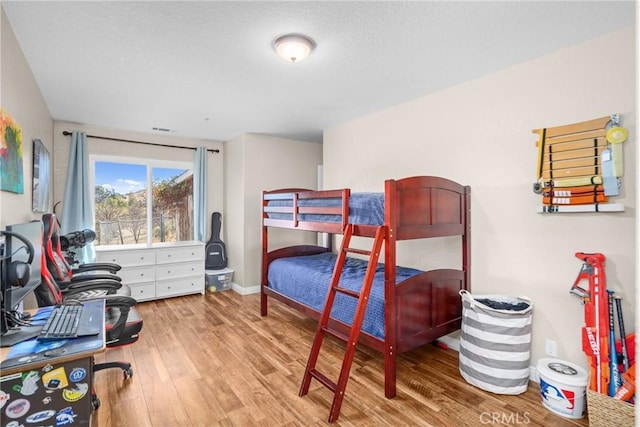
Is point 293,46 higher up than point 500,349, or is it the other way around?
point 293,46

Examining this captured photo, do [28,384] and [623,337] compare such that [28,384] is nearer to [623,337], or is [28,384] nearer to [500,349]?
[500,349]

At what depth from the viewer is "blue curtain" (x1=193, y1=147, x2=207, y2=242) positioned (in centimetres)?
483

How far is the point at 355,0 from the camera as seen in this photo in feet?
5.49

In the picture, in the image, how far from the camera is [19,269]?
1.42m

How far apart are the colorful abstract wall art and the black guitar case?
9.39 ft

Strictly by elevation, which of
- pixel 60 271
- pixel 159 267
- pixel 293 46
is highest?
pixel 293 46

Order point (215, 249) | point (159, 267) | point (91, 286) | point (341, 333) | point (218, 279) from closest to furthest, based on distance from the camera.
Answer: point (91, 286), point (341, 333), point (159, 267), point (218, 279), point (215, 249)

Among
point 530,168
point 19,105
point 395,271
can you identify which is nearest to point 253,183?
point 19,105

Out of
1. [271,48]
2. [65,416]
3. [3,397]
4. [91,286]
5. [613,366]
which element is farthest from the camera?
[91,286]

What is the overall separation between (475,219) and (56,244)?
3.54 metres

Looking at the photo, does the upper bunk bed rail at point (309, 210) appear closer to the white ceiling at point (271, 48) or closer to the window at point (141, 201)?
the white ceiling at point (271, 48)

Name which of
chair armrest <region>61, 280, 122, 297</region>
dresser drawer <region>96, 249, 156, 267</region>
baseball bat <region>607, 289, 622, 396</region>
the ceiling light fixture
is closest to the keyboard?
chair armrest <region>61, 280, 122, 297</region>

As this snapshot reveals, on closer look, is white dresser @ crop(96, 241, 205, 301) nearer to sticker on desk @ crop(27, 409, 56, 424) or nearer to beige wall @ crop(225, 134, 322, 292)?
beige wall @ crop(225, 134, 322, 292)

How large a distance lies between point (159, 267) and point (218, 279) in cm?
85
